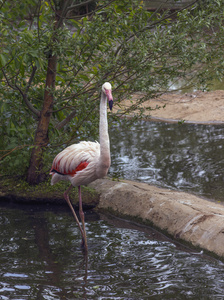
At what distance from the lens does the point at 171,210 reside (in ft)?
17.4

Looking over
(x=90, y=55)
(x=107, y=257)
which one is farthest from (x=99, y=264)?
(x=90, y=55)

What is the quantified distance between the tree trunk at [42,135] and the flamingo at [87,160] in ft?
2.78

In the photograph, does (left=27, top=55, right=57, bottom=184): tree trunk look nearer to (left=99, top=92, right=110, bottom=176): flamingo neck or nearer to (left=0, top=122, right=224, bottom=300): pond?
(left=0, top=122, right=224, bottom=300): pond

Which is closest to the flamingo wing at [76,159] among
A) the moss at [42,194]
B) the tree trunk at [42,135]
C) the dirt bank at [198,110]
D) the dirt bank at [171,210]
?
the tree trunk at [42,135]

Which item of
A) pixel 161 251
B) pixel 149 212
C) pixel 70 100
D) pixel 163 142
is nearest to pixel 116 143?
pixel 163 142

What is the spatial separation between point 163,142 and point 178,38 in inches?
167

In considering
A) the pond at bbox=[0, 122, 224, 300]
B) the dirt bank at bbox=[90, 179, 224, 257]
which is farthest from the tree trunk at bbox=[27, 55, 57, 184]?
the dirt bank at bbox=[90, 179, 224, 257]

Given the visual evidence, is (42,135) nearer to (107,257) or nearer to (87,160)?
(87,160)

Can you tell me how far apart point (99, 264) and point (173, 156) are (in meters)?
4.11

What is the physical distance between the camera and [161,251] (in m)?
4.78

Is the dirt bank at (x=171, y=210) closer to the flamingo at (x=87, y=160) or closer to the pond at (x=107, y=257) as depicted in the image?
the pond at (x=107, y=257)

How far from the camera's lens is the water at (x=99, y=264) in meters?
3.91

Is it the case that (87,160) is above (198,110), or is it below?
below

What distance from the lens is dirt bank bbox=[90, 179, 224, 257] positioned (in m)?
4.72
